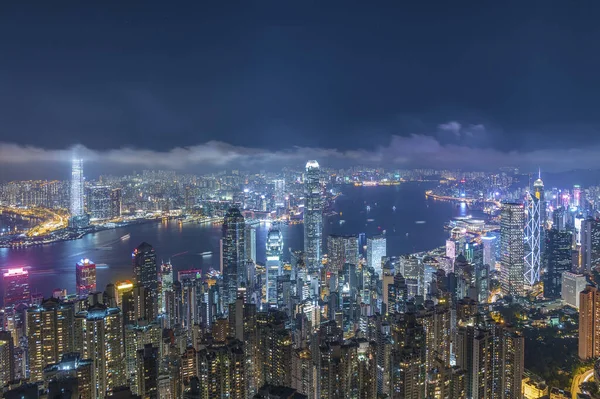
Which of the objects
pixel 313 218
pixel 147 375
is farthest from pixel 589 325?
pixel 313 218

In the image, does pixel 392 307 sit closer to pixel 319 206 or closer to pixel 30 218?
pixel 319 206

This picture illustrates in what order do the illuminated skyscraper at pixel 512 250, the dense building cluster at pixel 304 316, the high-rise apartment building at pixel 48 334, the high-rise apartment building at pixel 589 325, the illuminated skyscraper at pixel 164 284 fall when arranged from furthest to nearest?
the illuminated skyscraper at pixel 512 250, the illuminated skyscraper at pixel 164 284, the high-rise apartment building at pixel 589 325, the high-rise apartment building at pixel 48 334, the dense building cluster at pixel 304 316

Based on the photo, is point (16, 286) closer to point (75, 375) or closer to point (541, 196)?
point (75, 375)

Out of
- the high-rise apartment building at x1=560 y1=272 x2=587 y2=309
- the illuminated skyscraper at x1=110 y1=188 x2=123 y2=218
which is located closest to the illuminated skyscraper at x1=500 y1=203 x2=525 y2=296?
the high-rise apartment building at x1=560 y1=272 x2=587 y2=309

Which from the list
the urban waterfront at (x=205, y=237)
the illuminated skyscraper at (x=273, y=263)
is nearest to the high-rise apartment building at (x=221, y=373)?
the illuminated skyscraper at (x=273, y=263)

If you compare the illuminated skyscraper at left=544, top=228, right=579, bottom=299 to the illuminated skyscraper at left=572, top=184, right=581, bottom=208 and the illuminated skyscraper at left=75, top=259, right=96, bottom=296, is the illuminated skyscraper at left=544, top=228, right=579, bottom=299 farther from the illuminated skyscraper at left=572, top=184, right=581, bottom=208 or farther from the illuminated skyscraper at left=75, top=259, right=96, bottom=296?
the illuminated skyscraper at left=75, top=259, right=96, bottom=296

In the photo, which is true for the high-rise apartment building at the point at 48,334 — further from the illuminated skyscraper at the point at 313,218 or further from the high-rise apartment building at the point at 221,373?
the illuminated skyscraper at the point at 313,218
